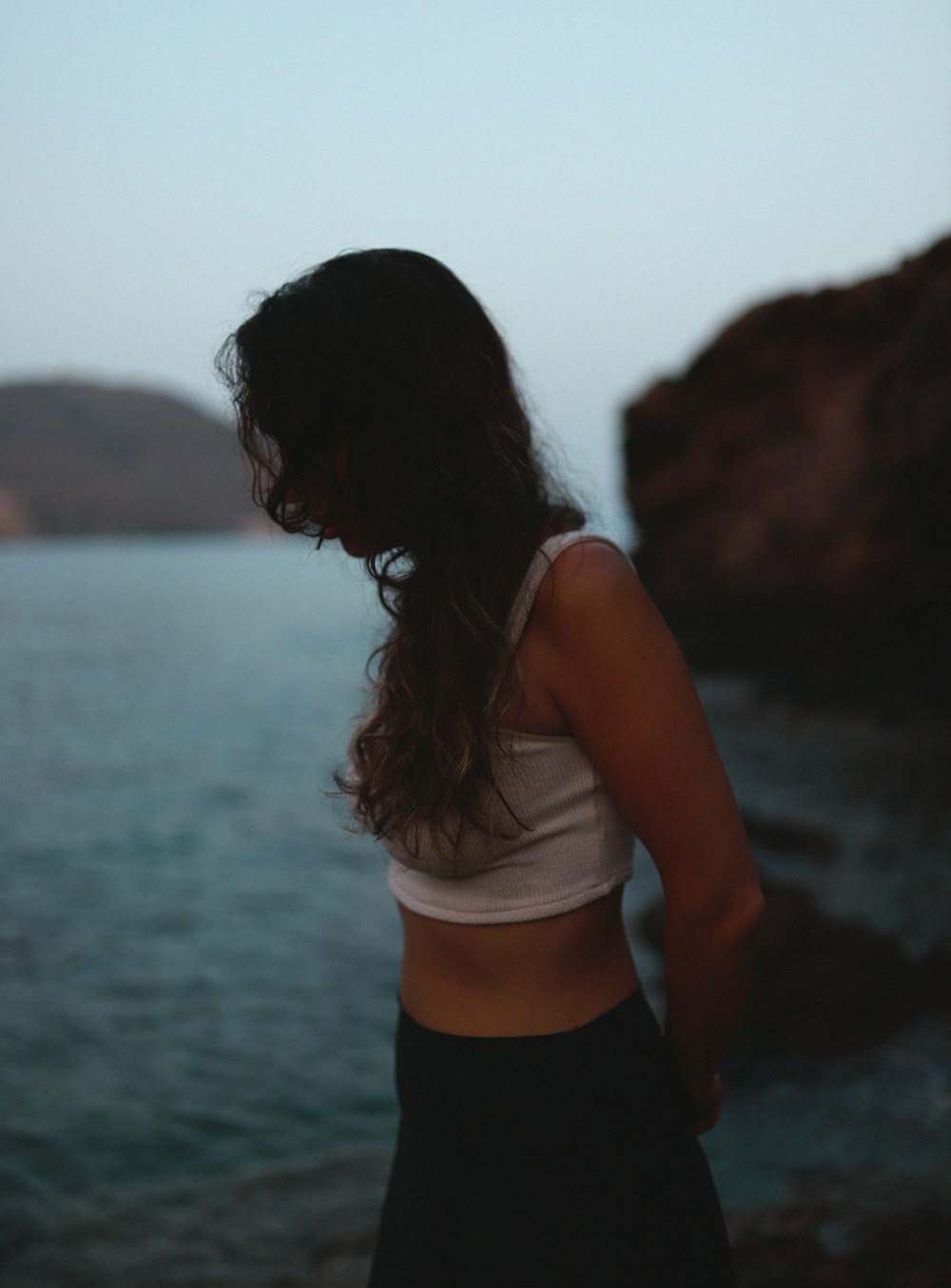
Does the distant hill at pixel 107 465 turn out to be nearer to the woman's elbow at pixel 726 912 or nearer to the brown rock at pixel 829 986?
the brown rock at pixel 829 986

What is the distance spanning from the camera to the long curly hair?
1.43 meters

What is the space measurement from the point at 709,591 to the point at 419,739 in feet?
65.7

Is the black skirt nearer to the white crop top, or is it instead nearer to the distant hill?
the white crop top

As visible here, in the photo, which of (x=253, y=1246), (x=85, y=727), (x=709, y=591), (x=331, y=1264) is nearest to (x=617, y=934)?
(x=331, y=1264)

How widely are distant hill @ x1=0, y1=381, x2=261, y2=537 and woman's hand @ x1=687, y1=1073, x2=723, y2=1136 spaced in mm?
123503

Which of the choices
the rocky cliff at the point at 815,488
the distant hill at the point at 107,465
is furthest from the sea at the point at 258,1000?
the distant hill at the point at 107,465

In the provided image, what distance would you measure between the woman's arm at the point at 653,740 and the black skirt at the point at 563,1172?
21 centimetres

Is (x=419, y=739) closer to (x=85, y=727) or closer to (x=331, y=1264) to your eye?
(x=331, y=1264)

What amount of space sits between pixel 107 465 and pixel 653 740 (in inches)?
6024

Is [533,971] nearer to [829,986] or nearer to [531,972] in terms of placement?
[531,972]

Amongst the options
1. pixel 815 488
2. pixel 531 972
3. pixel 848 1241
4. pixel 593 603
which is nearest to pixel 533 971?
pixel 531 972

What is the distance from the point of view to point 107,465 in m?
145

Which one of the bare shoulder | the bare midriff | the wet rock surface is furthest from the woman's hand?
the wet rock surface

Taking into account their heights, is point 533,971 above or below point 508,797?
below
